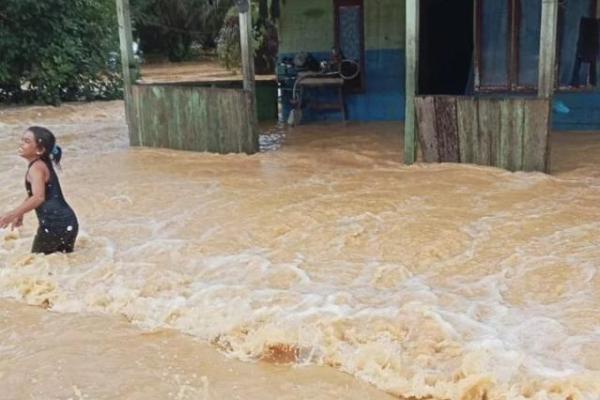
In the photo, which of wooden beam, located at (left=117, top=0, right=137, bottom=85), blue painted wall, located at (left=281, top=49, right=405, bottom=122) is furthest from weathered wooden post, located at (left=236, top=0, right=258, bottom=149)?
blue painted wall, located at (left=281, top=49, right=405, bottom=122)

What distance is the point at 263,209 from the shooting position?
22.6 ft

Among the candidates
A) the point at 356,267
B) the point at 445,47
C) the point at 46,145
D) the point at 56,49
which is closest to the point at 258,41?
the point at 56,49

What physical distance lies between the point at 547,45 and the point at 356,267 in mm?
3834

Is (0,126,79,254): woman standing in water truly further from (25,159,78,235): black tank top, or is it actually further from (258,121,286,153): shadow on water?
(258,121,286,153): shadow on water

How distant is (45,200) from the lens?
5.62 metres

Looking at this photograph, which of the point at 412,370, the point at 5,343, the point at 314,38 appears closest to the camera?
the point at 412,370

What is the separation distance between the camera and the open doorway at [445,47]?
10.8 m

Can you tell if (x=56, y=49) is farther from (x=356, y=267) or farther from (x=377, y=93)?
(x=356, y=267)

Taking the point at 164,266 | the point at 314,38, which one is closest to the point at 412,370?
the point at 164,266

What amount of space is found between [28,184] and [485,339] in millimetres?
3750

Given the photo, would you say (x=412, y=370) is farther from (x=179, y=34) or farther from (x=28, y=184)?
(x=179, y=34)

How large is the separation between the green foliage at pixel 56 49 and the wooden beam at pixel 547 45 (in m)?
12.1

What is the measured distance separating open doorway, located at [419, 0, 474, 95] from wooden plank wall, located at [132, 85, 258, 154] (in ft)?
9.68

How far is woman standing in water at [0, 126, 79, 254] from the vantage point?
18.0ft
